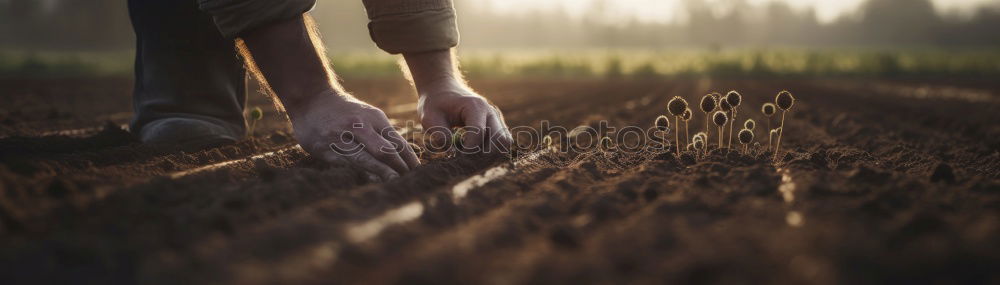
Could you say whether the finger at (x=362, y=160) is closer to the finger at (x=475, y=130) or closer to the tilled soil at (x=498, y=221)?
the tilled soil at (x=498, y=221)

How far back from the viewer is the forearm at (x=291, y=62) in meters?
2.36

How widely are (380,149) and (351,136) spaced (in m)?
0.12

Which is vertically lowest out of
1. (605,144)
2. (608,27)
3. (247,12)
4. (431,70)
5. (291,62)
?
(608,27)

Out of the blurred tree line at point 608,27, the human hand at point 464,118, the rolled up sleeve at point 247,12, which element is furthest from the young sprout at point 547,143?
the blurred tree line at point 608,27

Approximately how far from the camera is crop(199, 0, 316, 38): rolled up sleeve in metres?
2.27

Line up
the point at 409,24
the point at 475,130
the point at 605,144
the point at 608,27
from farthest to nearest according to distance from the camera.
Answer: the point at 608,27 → the point at 605,144 → the point at 409,24 → the point at 475,130

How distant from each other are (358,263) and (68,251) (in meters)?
0.59

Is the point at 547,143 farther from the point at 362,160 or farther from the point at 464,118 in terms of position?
the point at 362,160

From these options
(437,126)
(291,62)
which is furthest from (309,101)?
(437,126)

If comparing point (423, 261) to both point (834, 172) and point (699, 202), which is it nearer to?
point (699, 202)

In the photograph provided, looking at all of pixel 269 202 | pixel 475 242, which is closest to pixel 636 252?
pixel 475 242

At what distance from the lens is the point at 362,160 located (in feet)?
7.16

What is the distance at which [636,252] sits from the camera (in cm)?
135

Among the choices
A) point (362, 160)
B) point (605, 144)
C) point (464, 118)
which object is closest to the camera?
point (362, 160)
